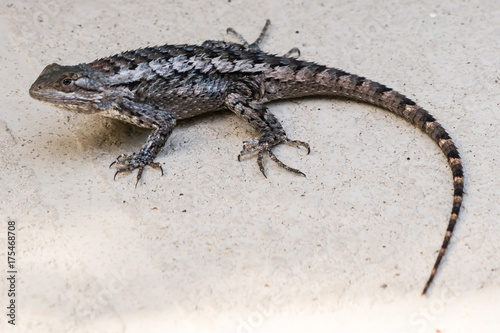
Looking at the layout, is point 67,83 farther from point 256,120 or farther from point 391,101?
point 391,101

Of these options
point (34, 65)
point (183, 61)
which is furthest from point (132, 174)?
point (34, 65)

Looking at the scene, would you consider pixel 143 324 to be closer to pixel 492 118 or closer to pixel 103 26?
pixel 492 118

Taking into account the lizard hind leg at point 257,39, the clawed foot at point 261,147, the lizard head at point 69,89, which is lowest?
the lizard head at point 69,89

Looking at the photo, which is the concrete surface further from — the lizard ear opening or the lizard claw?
the lizard ear opening

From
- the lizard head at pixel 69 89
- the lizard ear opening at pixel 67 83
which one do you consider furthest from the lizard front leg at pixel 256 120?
the lizard ear opening at pixel 67 83

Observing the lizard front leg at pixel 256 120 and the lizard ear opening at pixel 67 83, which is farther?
the lizard front leg at pixel 256 120

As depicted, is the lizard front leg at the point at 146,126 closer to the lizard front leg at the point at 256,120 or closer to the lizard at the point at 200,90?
the lizard at the point at 200,90

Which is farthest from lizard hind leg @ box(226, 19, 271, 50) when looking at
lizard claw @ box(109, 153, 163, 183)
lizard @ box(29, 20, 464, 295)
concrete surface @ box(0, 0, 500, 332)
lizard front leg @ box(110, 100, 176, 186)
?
lizard claw @ box(109, 153, 163, 183)
